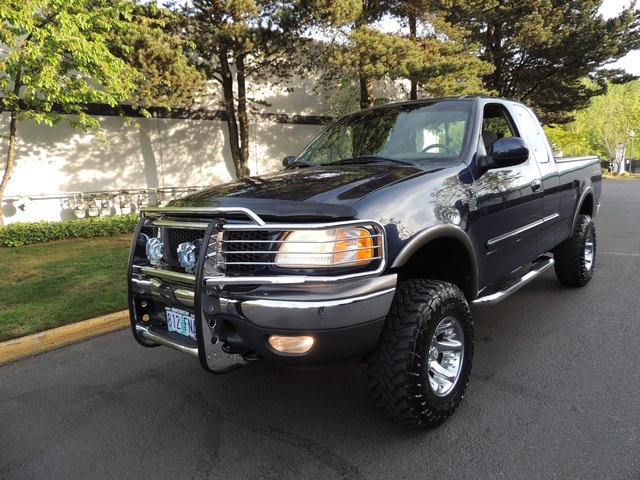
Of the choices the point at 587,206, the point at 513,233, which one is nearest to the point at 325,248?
the point at 513,233

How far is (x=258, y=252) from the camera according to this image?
7.64 feet

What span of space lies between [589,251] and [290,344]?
4.77m

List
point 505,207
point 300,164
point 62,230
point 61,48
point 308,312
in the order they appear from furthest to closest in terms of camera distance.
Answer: point 62,230 < point 61,48 < point 300,164 < point 505,207 < point 308,312

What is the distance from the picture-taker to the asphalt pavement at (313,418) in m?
2.45

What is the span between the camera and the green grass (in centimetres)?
477

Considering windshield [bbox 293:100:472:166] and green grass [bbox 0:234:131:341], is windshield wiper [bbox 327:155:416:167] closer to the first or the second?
windshield [bbox 293:100:472:166]

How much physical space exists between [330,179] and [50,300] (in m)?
4.08

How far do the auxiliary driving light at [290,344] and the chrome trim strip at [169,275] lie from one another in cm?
54

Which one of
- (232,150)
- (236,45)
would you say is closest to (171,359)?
(236,45)

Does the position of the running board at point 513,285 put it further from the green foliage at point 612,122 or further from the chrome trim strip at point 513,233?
the green foliage at point 612,122

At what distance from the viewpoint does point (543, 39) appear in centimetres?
1562

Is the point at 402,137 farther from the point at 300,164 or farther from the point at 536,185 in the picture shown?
the point at 536,185

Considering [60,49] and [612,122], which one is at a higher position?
[612,122]

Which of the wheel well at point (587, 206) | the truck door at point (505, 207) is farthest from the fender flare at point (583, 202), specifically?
the truck door at point (505, 207)
